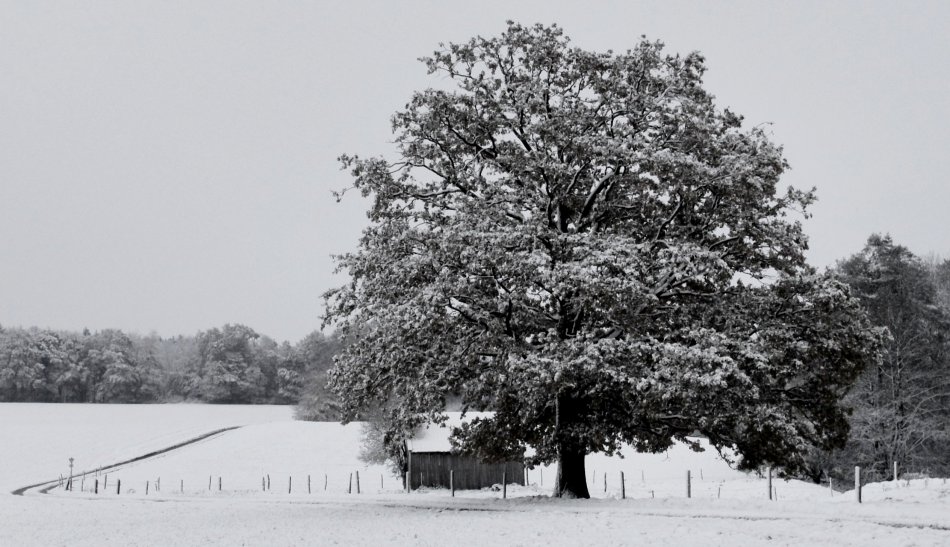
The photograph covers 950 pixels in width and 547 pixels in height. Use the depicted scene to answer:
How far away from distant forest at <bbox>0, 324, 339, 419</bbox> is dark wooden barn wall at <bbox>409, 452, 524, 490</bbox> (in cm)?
7076

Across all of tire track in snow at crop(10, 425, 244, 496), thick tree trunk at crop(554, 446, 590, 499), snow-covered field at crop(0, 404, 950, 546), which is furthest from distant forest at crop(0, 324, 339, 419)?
thick tree trunk at crop(554, 446, 590, 499)

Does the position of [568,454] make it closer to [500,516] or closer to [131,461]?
[500,516]

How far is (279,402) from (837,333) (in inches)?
4312

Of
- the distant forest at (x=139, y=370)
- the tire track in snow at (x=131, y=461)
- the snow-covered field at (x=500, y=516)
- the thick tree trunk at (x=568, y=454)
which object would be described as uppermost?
the distant forest at (x=139, y=370)

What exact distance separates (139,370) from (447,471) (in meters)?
91.8

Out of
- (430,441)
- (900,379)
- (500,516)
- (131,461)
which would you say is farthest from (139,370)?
(500,516)

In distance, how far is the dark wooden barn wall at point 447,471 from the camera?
136ft

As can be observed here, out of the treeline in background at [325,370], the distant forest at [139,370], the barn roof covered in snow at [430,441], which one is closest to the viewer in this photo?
the treeline in background at [325,370]

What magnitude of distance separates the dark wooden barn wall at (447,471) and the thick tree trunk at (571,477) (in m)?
18.7

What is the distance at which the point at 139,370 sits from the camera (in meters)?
120

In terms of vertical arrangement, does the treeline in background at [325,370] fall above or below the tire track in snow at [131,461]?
above

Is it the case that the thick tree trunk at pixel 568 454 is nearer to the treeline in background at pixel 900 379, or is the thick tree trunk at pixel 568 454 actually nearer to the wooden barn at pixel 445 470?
the wooden barn at pixel 445 470

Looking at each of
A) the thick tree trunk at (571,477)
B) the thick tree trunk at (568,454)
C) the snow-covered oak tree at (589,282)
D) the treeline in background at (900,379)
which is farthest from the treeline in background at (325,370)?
the thick tree trunk at (571,477)

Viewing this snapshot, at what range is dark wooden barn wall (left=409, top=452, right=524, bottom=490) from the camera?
41375 millimetres
